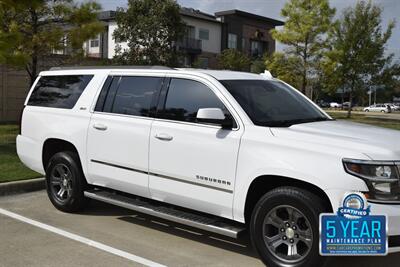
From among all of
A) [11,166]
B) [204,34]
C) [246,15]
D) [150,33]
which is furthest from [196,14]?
[11,166]

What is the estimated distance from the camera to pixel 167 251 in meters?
5.16

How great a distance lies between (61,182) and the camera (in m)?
6.64

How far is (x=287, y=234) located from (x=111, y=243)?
1952 millimetres

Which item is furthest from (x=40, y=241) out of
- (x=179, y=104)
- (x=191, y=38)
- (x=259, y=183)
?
(x=191, y=38)

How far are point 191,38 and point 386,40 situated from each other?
24.4 m

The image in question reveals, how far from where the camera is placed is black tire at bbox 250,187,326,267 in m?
4.25

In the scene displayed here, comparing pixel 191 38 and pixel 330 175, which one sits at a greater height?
pixel 191 38

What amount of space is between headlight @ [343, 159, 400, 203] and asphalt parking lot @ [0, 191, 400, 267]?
73cm

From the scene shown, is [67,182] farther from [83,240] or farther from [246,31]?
[246,31]

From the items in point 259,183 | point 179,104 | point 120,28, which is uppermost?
point 120,28

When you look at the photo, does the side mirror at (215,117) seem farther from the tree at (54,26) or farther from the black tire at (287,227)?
→ the tree at (54,26)

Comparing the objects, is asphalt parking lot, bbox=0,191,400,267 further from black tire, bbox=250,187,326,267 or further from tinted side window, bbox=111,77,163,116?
tinted side window, bbox=111,77,163,116

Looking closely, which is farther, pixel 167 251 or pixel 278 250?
pixel 167 251

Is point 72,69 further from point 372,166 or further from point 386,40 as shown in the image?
point 386,40
